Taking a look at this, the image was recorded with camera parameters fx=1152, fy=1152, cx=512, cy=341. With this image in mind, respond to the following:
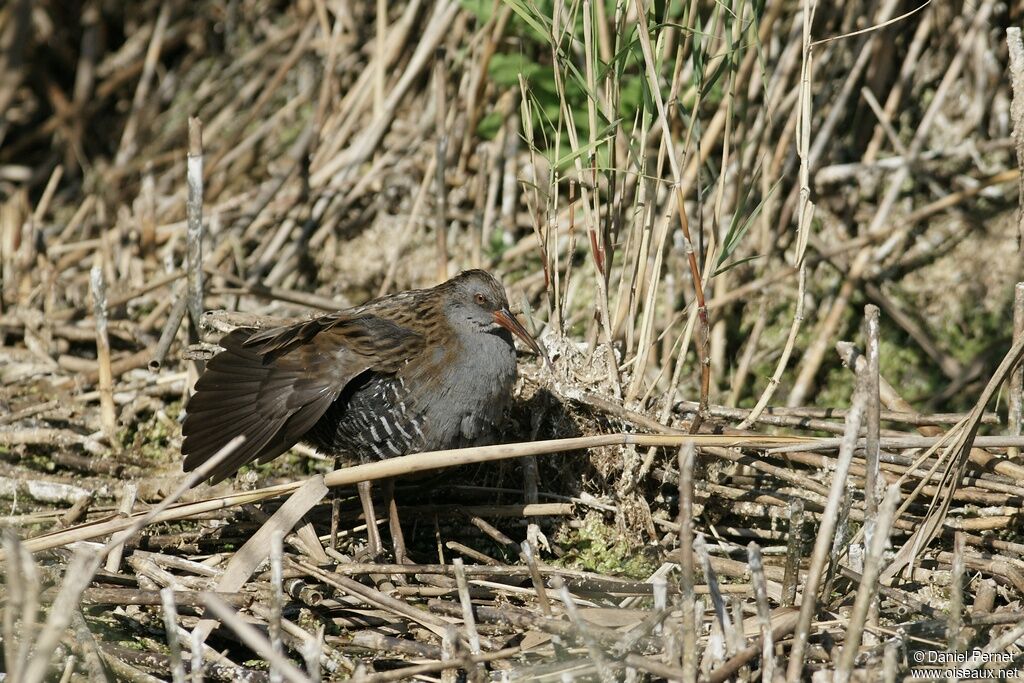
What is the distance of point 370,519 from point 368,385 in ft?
1.46

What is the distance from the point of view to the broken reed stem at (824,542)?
2.68 metres

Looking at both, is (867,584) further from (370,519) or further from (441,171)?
(441,171)

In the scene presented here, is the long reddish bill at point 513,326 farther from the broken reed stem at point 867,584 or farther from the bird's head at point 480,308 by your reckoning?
the broken reed stem at point 867,584

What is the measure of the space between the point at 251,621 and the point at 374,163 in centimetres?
289

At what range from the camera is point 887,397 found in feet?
13.7

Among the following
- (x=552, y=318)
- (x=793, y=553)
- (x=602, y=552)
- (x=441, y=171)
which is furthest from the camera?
(x=441, y=171)

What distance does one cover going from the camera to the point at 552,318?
4.12 m

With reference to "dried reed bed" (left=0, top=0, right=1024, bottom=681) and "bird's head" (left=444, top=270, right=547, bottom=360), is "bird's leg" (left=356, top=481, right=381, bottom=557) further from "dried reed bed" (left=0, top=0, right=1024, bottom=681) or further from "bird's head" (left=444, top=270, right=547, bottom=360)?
"bird's head" (left=444, top=270, right=547, bottom=360)

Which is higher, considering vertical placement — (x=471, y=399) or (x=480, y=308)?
(x=480, y=308)

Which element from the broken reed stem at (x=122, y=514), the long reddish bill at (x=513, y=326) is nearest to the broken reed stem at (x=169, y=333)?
the broken reed stem at (x=122, y=514)

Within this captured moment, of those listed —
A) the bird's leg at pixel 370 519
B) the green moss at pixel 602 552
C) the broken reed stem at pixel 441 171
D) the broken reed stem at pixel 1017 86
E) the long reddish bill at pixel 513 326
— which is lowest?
the green moss at pixel 602 552

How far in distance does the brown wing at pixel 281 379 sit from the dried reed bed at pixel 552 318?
9.6 inches

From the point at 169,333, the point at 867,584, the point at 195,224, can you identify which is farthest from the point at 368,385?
the point at 867,584

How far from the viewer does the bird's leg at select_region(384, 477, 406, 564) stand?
3.77m
